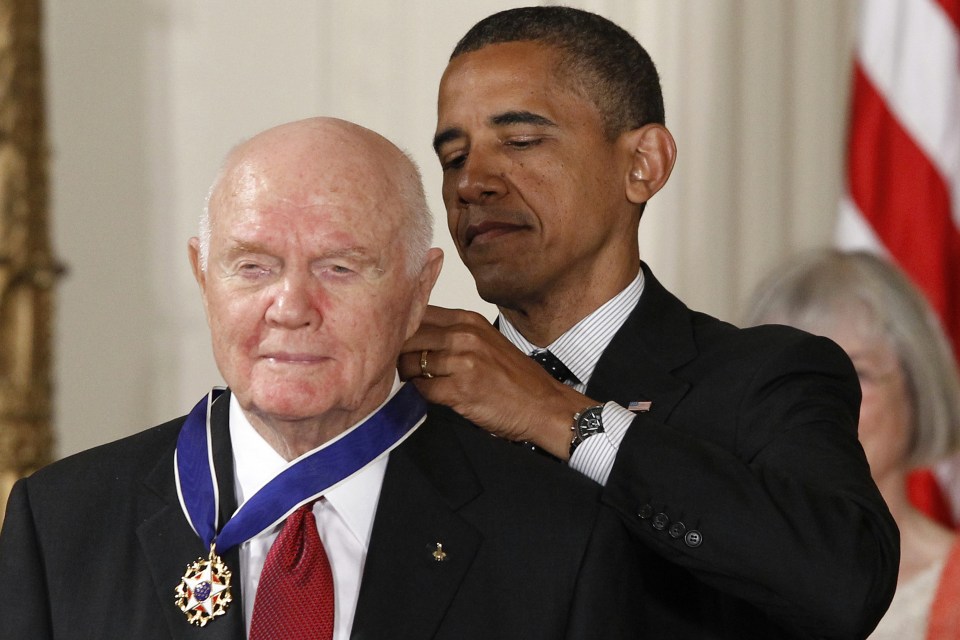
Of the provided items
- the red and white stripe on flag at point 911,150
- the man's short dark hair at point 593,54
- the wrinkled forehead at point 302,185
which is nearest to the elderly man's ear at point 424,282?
the wrinkled forehead at point 302,185

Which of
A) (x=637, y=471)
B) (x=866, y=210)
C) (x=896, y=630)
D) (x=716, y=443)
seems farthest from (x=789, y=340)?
(x=866, y=210)

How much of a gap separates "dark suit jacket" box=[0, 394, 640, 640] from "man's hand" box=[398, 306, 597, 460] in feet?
0.44

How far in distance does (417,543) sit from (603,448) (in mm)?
283

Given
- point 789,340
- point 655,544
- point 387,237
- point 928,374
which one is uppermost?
point 387,237

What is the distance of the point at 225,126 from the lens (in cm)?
359

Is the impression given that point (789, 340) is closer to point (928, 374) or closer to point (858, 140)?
point (928, 374)

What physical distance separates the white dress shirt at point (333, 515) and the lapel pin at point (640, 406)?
0.48 meters

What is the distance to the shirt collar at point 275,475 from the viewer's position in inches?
57.9

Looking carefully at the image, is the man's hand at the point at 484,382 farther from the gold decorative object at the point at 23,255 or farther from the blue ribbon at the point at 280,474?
the gold decorative object at the point at 23,255

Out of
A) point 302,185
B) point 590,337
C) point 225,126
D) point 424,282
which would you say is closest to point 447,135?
point 590,337

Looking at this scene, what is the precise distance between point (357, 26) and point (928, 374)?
154 cm

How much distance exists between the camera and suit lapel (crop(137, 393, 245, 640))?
1409 millimetres

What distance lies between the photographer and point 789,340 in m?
1.92

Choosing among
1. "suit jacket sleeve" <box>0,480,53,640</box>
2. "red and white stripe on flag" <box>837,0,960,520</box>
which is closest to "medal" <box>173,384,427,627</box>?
"suit jacket sleeve" <box>0,480,53,640</box>
